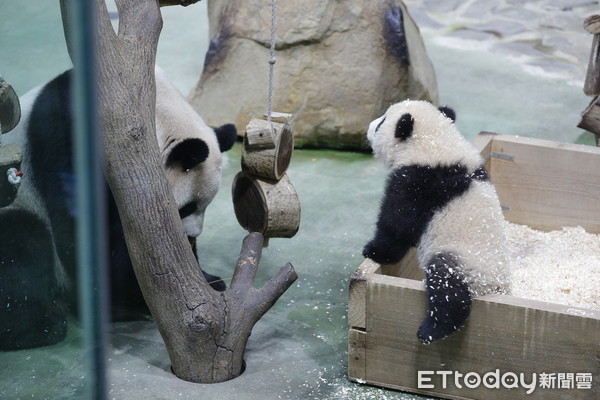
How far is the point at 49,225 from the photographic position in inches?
64.0

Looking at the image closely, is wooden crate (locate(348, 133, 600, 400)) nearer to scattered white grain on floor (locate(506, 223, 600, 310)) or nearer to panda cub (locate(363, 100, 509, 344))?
panda cub (locate(363, 100, 509, 344))

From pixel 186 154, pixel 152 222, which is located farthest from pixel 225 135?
pixel 152 222

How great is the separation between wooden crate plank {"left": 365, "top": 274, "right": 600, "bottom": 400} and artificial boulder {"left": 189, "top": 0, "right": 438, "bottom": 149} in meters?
2.36

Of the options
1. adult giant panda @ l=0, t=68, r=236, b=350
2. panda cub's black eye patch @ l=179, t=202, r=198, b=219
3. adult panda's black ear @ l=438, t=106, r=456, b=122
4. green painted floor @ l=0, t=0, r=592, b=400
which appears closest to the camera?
adult giant panda @ l=0, t=68, r=236, b=350

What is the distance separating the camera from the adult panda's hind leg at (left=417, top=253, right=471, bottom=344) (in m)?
2.37

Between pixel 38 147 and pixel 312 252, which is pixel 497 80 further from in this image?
pixel 38 147

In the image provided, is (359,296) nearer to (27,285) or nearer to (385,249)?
(385,249)

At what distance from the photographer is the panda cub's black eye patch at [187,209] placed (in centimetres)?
317

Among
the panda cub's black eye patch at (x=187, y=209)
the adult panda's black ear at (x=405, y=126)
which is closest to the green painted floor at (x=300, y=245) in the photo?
the panda cub's black eye patch at (x=187, y=209)

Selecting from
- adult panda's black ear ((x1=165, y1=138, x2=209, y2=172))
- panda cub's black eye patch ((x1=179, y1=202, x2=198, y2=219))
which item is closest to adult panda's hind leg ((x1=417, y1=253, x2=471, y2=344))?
adult panda's black ear ((x1=165, y1=138, x2=209, y2=172))

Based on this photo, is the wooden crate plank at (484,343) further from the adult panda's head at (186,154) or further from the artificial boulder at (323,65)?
the artificial boulder at (323,65)

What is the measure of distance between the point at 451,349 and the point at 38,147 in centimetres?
140

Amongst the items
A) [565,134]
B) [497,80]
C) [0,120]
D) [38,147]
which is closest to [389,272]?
[38,147]

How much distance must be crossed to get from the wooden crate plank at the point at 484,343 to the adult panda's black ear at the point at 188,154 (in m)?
0.86
